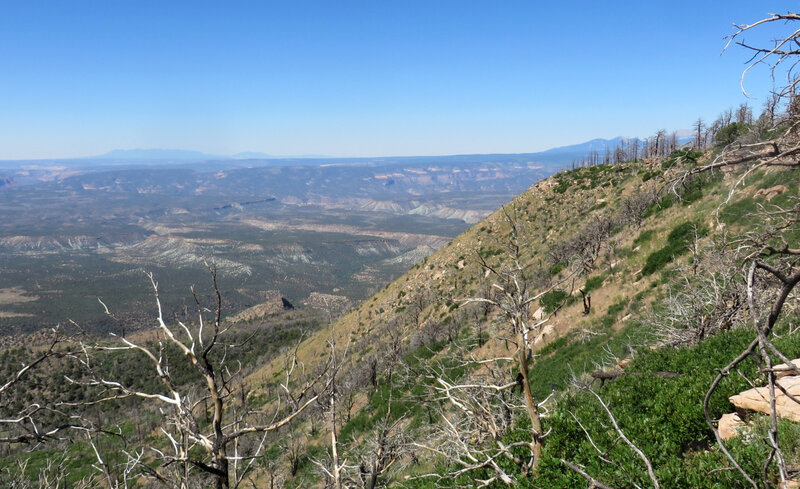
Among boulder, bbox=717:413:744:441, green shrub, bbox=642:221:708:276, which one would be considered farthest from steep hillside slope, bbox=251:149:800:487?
boulder, bbox=717:413:744:441

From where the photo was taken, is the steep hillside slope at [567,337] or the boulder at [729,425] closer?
the boulder at [729,425]

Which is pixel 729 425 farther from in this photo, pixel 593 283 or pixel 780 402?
pixel 593 283

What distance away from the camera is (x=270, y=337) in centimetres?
7462

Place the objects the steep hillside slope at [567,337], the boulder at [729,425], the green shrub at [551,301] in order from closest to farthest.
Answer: the boulder at [729,425] < the steep hillside slope at [567,337] < the green shrub at [551,301]

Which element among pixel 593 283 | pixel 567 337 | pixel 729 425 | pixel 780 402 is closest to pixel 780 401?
pixel 780 402

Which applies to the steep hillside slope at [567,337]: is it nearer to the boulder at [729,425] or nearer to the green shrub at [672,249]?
the green shrub at [672,249]

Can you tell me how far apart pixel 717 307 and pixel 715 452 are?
6958 millimetres

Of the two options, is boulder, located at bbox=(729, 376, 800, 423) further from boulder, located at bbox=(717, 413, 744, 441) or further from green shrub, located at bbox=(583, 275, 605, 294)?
green shrub, located at bbox=(583, 275, 605, 294)

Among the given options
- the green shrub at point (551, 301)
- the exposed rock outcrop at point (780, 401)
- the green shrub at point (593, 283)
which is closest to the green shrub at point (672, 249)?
the green shrub at point (593, 283)

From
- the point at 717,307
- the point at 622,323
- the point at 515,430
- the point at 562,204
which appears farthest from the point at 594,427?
the point at 562,204

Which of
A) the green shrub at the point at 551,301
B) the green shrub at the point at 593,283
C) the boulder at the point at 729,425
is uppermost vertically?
the boulder at the point at 729,425

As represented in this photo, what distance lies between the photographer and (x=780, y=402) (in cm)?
611

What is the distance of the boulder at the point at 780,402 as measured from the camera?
566cm

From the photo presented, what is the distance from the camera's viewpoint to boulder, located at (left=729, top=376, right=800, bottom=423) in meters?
5.66
